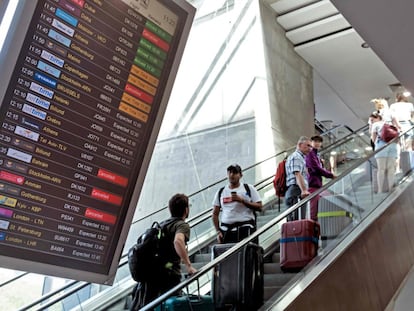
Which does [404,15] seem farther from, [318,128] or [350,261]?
[318,128]

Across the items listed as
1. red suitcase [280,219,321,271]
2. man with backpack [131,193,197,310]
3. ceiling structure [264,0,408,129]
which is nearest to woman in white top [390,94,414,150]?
ceiling structure [264,0,408,129]

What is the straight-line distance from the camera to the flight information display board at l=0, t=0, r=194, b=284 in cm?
172

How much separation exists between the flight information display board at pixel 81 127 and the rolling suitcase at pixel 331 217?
4.14m

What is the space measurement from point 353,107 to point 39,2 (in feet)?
57.8

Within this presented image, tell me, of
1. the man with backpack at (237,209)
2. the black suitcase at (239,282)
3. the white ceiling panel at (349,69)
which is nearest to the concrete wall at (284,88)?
the white ceiling panel at (349,69)

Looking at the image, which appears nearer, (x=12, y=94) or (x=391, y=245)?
(x=12, y=94)

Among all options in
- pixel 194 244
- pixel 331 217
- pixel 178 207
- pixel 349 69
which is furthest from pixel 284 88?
pixel 178 207

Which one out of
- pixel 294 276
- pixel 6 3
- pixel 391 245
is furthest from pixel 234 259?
pixel 6 3

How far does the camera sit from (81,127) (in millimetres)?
1886

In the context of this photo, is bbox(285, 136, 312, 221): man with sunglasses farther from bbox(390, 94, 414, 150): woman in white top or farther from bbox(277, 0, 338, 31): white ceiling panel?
bbox(277, 0, 338, 31): white ceiling panel

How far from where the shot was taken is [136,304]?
13.2 ft

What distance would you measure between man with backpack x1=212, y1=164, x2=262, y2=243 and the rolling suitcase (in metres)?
0.80

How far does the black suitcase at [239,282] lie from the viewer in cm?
468

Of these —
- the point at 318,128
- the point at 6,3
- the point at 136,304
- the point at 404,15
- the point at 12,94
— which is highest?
the point at 318,128
